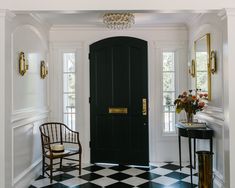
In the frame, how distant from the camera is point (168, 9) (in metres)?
2.81

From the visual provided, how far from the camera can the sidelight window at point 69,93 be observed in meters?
5.08

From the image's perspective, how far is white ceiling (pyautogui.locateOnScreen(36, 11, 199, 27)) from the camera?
4.32m

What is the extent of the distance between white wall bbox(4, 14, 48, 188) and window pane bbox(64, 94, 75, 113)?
416 mm

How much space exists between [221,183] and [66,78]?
10.5ft

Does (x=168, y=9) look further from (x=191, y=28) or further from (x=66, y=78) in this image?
(x=66, y=78)

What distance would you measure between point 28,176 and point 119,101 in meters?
1.98

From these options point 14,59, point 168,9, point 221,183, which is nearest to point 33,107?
point 14,59

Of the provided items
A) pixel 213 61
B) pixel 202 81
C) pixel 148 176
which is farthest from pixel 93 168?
pixel 213 61

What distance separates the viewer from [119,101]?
16.0ft

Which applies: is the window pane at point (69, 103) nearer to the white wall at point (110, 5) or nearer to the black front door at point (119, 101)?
the black front door at point (119, 101)

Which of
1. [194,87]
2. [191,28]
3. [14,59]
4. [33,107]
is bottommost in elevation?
[33,107]

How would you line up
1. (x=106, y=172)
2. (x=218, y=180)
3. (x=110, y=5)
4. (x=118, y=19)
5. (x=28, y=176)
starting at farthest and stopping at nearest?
(x=106, y=172) → (x=118, y=19) → (x=28, y=176) → (x=218, y=180) → (x=110, y=5)

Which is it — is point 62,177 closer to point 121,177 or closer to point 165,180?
point 121,177

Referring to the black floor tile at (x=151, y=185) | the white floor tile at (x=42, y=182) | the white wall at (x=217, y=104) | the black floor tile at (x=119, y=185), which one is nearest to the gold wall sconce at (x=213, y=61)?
the white wall at (x=217, y=104)
